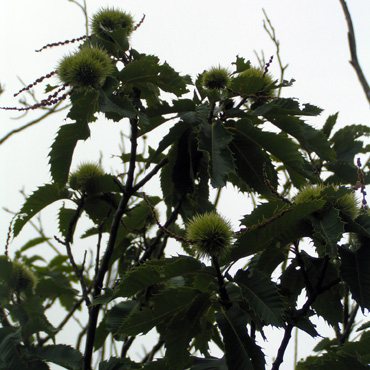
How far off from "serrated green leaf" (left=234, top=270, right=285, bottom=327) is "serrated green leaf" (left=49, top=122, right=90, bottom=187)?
79 centimetres

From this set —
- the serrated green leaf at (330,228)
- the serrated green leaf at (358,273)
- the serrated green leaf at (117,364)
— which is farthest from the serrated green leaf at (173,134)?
the serrated green leaf at (117,364)

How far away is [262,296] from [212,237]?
0.25 meters

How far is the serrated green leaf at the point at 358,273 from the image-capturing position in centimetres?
150

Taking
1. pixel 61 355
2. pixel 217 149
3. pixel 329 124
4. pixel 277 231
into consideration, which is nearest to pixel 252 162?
pixel 217 149

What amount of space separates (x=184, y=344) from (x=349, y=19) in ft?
3.98

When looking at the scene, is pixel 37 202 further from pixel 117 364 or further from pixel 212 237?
pixel 212 237

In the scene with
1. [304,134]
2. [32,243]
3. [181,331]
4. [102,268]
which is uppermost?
[32,243]

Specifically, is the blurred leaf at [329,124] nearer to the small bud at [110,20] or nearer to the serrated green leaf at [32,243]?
the small bud at [110,20]

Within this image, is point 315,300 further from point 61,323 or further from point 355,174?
point 61,323

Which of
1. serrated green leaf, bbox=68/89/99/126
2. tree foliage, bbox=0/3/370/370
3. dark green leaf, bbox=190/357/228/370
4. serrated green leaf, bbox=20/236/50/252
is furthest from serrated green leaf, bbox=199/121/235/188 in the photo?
serrated green leaf, bbox=20/236/50/252

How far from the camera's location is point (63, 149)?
73.3 inches

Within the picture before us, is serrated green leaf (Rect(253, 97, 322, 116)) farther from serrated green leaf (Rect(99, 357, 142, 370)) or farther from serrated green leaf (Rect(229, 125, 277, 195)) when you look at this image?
serrated green leaf (Rect(99, 357, 142, 370))

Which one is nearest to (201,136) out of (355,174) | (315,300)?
(315,300)

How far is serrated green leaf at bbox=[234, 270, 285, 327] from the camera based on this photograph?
135cm
